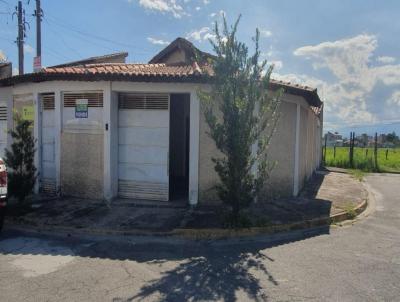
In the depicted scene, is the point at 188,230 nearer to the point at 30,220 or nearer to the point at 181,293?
the point at 181,293

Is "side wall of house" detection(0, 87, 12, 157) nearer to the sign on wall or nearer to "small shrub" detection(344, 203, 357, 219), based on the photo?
the sign on wall

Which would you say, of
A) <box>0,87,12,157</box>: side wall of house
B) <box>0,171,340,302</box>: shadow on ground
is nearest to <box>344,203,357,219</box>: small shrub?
<box>0,171,340,302</box>: shadow on ground

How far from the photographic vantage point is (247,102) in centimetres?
677

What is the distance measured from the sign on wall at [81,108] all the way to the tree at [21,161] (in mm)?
1198

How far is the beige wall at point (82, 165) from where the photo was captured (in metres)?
9.29

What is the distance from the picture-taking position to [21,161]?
29.0 ft

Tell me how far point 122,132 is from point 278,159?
13.6 ft

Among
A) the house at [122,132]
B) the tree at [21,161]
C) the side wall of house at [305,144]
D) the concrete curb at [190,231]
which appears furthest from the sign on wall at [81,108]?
the side wall of house at [305,144]

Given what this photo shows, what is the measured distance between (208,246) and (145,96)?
14.7ft

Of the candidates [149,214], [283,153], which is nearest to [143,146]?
[149,214]

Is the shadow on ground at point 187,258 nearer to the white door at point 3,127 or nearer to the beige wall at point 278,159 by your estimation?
the beige wall at point 278,159

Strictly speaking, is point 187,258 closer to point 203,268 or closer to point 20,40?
point 203,268

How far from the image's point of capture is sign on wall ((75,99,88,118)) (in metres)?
9.35

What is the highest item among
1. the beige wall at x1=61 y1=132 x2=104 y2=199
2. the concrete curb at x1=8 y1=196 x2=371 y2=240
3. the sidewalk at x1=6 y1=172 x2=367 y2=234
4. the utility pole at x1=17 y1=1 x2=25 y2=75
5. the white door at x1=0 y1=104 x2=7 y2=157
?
the utility pole at x1=17 y1=1 x2=25 y2=75
